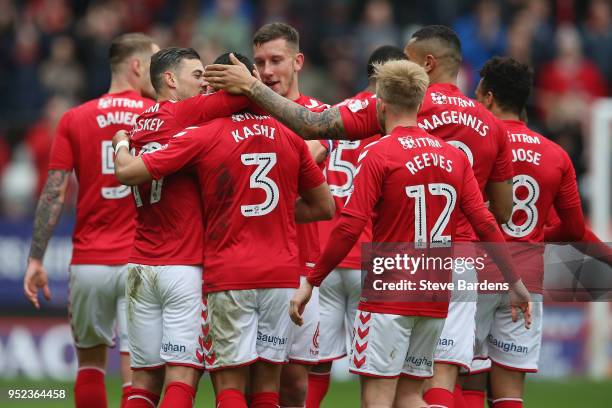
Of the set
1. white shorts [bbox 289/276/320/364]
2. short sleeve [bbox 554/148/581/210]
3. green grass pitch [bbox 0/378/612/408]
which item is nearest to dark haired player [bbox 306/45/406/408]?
→ white shorts [bbox 289/276/320/364]

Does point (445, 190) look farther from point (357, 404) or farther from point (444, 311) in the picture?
point (357, 404)

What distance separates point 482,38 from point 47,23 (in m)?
6.71

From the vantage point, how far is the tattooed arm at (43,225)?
9500 mm

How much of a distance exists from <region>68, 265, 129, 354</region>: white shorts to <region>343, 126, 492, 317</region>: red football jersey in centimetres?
270

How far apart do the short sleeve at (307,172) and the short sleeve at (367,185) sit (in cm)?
68

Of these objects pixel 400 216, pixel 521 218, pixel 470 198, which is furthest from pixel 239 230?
pixel 521 218

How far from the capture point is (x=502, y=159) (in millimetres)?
8359

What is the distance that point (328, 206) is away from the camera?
8211mm

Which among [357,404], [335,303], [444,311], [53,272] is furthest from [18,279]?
[444,311]

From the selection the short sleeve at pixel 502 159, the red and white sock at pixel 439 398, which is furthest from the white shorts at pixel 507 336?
the short sleeve at pixel 502 159

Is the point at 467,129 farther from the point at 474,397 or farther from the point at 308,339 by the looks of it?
the point at 474,397

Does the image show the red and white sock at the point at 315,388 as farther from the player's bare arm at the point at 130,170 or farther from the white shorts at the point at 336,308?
the player's bare arm at the point at 130,170

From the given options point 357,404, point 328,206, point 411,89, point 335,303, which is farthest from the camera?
point 357,404

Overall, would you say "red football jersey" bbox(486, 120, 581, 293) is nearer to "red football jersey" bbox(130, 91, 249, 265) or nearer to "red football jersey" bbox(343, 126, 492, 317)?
"red football jersey" bbox(343, 126, 492, 317)
